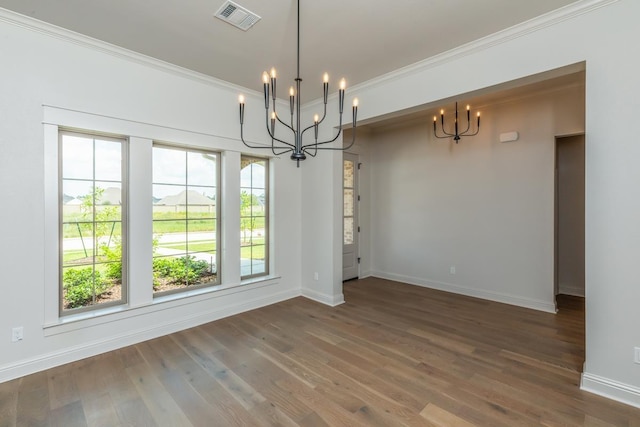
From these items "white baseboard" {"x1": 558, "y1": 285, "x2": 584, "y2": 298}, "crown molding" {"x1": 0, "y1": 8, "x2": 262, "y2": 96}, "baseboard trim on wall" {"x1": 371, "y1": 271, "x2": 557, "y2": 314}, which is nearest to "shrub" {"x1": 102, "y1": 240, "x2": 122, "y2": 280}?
"crown molding" {"x1": 0, "y1": 8, "x2": 262, "y2": 96}

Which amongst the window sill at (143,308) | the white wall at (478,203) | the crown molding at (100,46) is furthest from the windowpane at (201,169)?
the white wall at (478,203)

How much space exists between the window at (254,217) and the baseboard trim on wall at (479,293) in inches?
106

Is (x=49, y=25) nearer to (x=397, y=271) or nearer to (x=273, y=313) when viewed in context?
(x=273, y=313)

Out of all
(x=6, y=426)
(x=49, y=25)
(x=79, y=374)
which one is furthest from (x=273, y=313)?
(x=49, y=25)

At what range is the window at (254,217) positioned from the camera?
4.21 m

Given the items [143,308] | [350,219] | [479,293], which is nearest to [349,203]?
[350,219]

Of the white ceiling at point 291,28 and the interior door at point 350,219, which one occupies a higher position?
the white ceiling at point 291,28

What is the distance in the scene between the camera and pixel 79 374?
252 centimetres

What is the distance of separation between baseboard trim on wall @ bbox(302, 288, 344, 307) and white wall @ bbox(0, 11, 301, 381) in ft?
4.61

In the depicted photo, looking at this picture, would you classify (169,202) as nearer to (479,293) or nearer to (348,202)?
(348,202)

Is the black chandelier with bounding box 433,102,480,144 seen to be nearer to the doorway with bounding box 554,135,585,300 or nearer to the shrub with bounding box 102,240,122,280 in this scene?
the doorway with bounding box 554,135,585,300

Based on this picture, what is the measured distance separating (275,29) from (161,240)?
8.61 feet

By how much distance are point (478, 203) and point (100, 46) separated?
5280 mm

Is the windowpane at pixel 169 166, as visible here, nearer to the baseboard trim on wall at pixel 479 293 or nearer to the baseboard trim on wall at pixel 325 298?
the baseboard trim on wall at pixel 325 298
